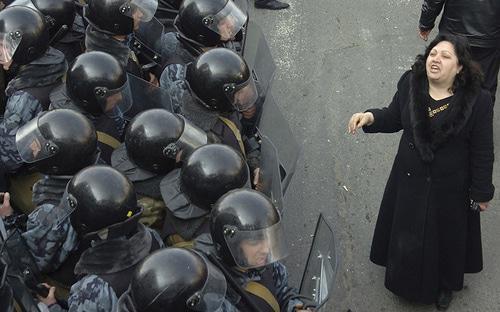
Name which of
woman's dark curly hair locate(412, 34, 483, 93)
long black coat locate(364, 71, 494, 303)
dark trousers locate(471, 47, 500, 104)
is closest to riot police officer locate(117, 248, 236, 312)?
long black coat locate(364, 71, 494, 303)

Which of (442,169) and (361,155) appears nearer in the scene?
(442,169)

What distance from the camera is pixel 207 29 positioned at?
4.99 m

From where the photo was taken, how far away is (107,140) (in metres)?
4.46

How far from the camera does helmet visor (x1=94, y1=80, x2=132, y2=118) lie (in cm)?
435

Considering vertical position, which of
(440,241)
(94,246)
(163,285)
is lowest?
(440,241)

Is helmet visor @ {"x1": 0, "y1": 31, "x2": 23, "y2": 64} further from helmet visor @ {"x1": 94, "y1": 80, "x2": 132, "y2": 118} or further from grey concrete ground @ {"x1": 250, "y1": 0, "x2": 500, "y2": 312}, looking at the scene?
grey concrete ground @ {"x1": 250, "y1": 0, "x2": 500, "y2": 312}

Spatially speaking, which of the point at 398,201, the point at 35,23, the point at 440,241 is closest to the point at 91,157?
the point at 35,23

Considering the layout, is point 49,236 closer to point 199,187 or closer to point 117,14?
point 199,187

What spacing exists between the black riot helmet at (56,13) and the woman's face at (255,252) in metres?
2.60

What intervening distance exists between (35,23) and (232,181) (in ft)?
6.19

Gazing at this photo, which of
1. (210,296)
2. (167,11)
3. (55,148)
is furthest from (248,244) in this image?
(167,11)

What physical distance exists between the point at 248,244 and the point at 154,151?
96 centimetres

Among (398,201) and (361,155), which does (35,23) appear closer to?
(398,201)

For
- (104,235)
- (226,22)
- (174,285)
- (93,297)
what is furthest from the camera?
(226,22)
